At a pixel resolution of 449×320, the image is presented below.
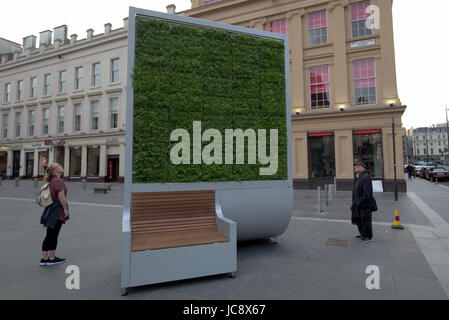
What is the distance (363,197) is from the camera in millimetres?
6117

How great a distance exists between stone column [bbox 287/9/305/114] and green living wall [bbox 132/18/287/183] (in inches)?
615

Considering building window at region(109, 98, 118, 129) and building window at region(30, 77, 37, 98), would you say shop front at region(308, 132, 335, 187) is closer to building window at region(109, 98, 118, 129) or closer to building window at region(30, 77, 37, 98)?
building window at region(109, 98, 118, 129)

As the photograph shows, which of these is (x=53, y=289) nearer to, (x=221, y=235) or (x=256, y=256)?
(x=221, y=235)

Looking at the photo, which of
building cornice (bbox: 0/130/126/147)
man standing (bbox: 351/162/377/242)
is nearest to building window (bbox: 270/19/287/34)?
building cornice (bbox: 0/130/126/147)

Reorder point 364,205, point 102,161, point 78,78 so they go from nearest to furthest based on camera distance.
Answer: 1. point 364,205
2. point 102,161
3. point 78,78

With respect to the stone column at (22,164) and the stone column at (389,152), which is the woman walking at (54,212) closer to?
the stone column at (389,152)

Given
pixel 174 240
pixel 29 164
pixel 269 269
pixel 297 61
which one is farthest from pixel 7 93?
pixel 269 269

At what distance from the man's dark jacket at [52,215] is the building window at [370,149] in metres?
18.8

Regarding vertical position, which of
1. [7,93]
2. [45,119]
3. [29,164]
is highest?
[7,93]

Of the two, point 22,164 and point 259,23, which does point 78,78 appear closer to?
point 22,164

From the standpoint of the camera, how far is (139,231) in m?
4.29

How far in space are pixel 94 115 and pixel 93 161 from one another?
5.48m

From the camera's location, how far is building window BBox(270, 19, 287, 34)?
859 inches

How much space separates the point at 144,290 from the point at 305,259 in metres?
2.84
